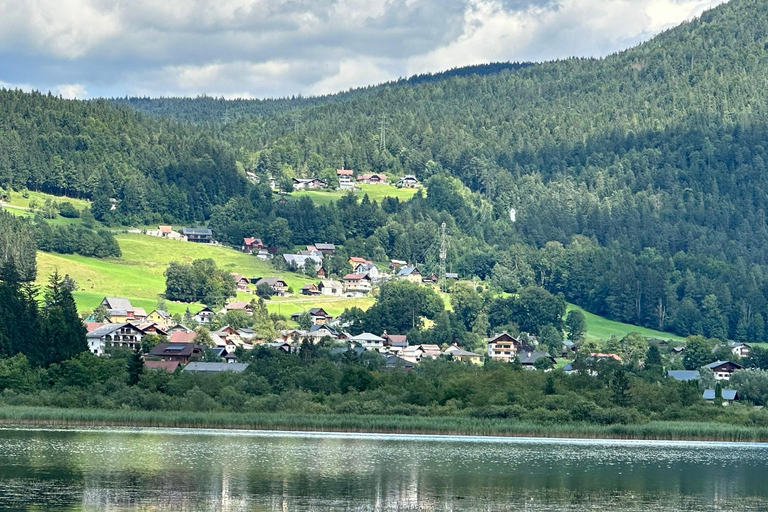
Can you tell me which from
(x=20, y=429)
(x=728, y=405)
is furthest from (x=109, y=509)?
(x=728, y=405)

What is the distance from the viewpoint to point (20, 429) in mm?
88625

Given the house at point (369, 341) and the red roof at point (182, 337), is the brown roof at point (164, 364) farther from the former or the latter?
the house at point (369, 341)

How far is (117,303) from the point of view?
17262cm

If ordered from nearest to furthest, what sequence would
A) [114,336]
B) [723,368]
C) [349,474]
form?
[349,474], [723,368], [114,336]

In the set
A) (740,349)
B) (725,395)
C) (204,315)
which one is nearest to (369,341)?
(204,315)

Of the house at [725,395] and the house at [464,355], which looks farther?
the house at [464,355]

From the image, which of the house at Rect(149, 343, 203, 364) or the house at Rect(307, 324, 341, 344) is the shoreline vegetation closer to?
the house at Rect(149, 343, 203, 364)

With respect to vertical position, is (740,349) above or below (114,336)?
below

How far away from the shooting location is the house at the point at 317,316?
586 ft

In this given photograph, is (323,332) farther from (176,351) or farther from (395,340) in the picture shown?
(176,351)

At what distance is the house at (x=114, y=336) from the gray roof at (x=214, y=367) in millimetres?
22666

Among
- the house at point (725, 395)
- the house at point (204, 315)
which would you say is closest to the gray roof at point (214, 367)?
the house at point (725, 395)

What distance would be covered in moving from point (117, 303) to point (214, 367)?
51811 mm

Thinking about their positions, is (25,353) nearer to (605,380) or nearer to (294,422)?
(294,422)
